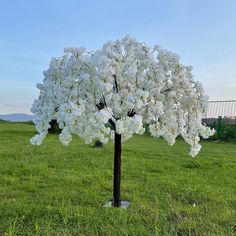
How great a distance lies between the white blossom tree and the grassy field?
0.81 m

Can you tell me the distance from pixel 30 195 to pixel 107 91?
2625mm

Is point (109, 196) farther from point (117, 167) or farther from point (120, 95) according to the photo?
point (120, 95)

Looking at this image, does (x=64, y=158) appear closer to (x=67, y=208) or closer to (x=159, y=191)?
(x=159, y=191)

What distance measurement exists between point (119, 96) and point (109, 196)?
215cm

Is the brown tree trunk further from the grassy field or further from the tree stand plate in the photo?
the grassy field

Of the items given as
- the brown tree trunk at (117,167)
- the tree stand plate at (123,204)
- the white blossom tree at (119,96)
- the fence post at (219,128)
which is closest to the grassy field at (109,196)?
the tree stand plate at (123,204)

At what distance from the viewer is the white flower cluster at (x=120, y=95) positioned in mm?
4637

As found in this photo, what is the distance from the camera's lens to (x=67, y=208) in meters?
5.36

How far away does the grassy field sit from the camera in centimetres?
471

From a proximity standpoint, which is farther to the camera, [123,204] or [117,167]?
[123,204]

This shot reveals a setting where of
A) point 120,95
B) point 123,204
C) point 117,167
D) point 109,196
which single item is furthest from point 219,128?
point 120,95

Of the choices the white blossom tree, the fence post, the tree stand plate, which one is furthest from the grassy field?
the fence post

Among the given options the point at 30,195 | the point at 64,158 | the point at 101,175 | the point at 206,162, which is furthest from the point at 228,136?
the point at 30,195

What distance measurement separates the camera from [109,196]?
6336 mm
